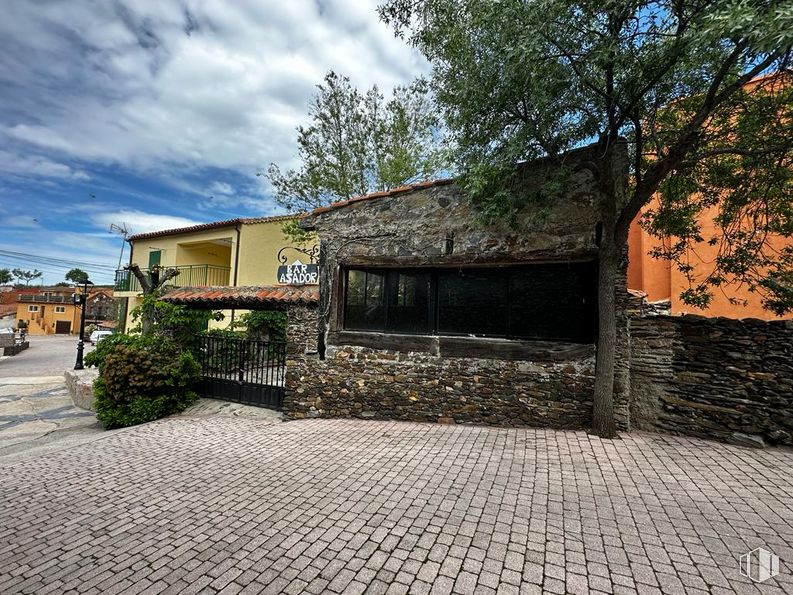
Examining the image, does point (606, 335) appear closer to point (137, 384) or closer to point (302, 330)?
point (302, 330)

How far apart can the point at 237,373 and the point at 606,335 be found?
304 inches

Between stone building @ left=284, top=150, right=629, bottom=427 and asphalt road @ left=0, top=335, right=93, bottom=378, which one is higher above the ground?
stone building @ left=284, top=150, right=629, bottom=427

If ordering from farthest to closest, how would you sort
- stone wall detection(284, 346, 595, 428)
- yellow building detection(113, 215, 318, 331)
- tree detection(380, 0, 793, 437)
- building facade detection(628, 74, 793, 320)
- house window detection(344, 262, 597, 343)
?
yellow building detection(113, 215, 318, 331), building facade detection(628, 74, 793, 320), house window detection(344, 262, 597, 343), stone wall detection(284, 346, 595, 428), tree detection(380, 0, 793, 437)

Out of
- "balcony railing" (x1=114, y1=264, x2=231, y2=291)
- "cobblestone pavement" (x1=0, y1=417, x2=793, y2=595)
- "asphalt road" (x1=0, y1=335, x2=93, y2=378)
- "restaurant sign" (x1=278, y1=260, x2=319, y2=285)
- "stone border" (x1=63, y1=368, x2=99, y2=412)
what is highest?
"balcony railing" (x1=114, y1=264, x2=231, y2=291)

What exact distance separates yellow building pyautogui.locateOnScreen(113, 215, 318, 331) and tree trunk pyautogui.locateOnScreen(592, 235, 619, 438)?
1102cm

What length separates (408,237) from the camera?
6.00 m

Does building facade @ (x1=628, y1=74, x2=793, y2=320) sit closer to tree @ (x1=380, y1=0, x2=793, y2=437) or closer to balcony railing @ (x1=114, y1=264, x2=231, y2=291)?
tree @ (x1=380, y1=0, x2=793, y2=437)

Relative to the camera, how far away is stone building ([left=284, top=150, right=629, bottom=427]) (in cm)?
507

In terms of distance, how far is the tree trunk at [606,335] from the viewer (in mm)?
4684

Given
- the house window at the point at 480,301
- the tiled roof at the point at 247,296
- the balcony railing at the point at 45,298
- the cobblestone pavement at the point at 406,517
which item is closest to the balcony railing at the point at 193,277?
the tiled roof at the point at 247,296

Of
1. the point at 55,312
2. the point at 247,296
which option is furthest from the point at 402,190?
the point at 55,312

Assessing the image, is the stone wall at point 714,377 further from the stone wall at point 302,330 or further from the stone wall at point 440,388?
the stone wall at point 302,330

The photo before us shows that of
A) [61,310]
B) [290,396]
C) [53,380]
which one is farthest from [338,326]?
[61,310]

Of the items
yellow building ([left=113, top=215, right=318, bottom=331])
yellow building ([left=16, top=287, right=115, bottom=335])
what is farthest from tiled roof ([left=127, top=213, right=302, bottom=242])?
yellow building ([left=16, top=287, right=115, bottom=335])
